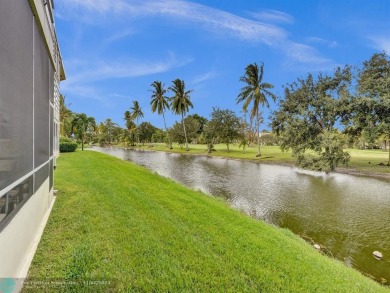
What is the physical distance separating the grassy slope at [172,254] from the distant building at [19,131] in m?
0.54

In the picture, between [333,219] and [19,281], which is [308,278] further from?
[333,219]

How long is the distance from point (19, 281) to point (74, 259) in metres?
0.71

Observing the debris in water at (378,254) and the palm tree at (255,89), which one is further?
the palm tree at (255,89)

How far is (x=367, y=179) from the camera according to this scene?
58.6ft

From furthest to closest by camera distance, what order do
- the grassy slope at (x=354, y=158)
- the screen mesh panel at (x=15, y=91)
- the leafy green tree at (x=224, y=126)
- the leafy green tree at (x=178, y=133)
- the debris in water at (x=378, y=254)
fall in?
the leafy green tree at (x=178, y=133) → the leafy green tree at (x=224, y=126) → the grassy slope at (x=354, y=158) → the debris in water at (x=378, y=254) → the screen mesh panel at (x=15, y=91)

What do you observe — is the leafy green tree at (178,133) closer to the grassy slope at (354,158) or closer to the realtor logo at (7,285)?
the grassy slope at (354,158)

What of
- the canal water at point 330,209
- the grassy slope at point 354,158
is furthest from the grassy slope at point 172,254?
the grassy slope at point 354,158

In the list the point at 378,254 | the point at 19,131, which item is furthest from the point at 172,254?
the point at 378,254

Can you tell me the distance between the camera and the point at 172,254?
3.90 m

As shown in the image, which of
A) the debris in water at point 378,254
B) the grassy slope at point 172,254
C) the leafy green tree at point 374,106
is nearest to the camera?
the grassy slope at point 172,254

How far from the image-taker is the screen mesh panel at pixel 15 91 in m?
2.28

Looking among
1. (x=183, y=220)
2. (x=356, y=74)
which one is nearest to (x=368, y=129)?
(x=356, y=74)

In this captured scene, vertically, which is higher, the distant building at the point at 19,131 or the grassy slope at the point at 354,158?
the distant building at the point at 19,131

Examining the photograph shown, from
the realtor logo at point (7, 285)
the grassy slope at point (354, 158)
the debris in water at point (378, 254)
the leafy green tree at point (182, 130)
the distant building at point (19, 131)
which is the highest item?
the leafy green tree at point (182, 130)
